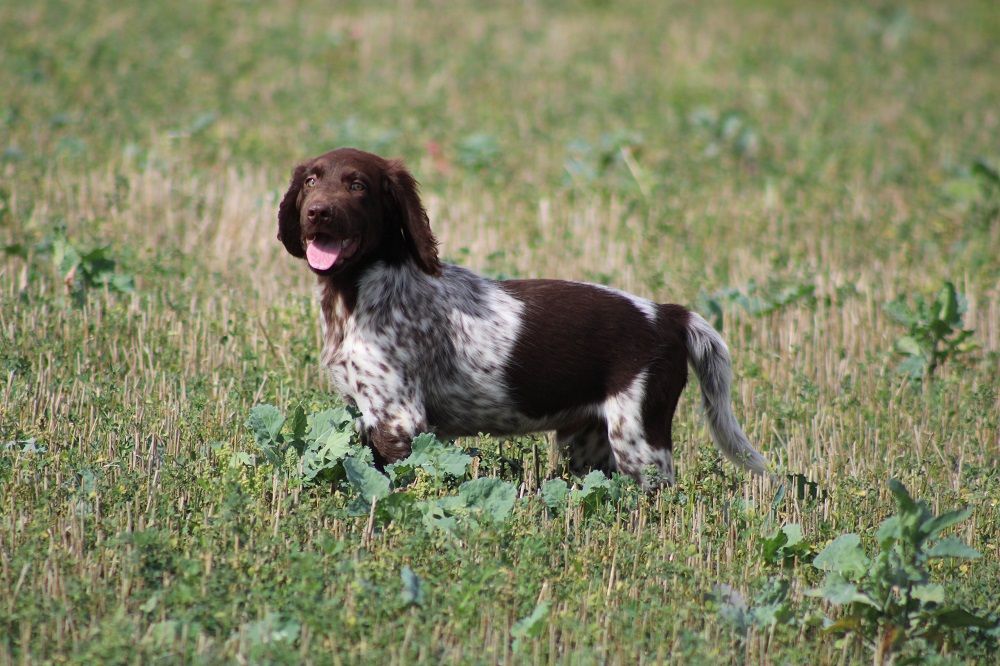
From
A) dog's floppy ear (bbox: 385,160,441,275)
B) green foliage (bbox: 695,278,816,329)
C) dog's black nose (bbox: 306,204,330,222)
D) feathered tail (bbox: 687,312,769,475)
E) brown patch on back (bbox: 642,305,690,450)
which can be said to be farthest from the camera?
green foliage (bbox: 695,278,816,329)

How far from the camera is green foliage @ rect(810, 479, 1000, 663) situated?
4031mm

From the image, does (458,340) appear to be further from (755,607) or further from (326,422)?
(755,607)

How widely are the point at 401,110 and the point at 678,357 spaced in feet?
28.0

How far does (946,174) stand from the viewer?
12.2m

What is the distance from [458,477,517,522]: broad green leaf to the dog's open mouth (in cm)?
108

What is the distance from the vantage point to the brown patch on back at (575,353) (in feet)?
17.0

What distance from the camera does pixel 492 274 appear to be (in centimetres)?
771

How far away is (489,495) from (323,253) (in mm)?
1224

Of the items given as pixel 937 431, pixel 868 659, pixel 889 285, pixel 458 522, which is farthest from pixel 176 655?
pixel 889 285

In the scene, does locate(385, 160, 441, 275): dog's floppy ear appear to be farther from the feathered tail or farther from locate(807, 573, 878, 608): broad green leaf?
locate(807, 573, 878, 608): broad green leaf

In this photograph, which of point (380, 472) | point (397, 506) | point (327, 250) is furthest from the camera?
point (327, 250)

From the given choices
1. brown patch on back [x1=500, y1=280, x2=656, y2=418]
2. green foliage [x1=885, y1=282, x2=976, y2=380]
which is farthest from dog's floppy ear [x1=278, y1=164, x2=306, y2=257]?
green foliage [x1=885, y1=282, x2=976, y2=380]

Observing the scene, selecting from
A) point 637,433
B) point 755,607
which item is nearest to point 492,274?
point 637,433

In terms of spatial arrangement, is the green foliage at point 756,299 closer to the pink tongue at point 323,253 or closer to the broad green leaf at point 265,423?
the pink tongue at point 323,253
